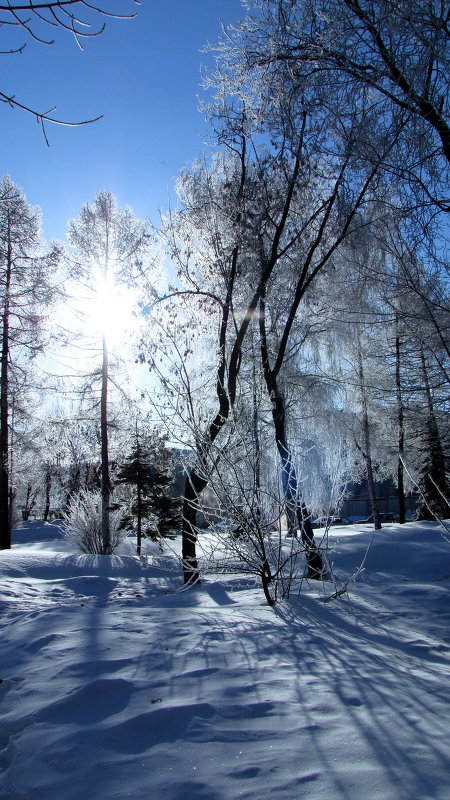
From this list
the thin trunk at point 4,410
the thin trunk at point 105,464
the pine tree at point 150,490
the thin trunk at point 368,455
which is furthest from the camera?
the thin trunk at point 368,455

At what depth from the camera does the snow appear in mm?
1623

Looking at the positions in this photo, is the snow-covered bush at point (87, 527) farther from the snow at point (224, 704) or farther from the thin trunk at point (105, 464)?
the snow at point (224, 704)

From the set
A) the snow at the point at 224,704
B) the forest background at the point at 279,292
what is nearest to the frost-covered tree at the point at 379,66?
the forest background at the point at 279,292

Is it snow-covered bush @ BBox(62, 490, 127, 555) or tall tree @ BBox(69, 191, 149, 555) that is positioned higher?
tall tree @ BBox(69, 191, 149, 555)

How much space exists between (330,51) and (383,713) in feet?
15.3

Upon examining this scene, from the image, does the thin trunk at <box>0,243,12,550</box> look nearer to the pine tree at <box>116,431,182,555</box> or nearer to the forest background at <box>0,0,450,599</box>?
the forest background at <box>0,0,450,599</box>

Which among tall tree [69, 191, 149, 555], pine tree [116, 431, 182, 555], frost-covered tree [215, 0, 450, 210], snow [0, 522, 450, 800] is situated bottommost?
snow [0, 522, 450, 800]

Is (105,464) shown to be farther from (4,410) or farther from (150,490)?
(150,490)

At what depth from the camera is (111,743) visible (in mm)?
1896

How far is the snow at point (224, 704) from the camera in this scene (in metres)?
1.62

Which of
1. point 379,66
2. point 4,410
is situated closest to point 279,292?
point 379,66

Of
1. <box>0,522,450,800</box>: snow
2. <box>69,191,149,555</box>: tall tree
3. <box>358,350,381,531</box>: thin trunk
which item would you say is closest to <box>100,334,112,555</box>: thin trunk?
<box>69,191,149,555</box>: tall tree

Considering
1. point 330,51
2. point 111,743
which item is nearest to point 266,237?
point 330,51

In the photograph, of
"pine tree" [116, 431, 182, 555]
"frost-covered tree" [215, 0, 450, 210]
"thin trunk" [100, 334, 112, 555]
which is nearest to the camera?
"frost-covered tree" [215, 0, 450, 210]
